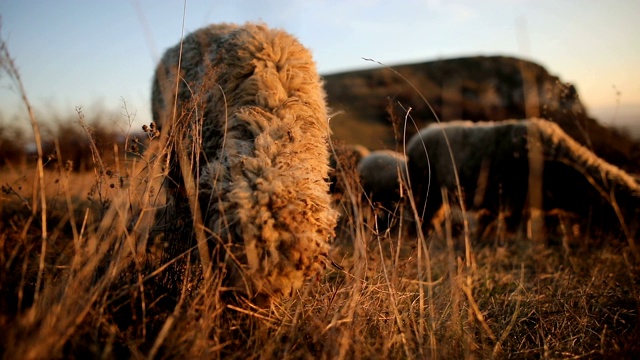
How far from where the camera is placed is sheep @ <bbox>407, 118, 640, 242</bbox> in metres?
5.95

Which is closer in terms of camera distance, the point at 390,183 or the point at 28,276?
the point at 28,276

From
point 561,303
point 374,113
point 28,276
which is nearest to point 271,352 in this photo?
point 28,276

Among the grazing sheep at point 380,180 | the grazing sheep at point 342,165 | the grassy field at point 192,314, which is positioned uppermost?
the grazing sheep at point 342,165

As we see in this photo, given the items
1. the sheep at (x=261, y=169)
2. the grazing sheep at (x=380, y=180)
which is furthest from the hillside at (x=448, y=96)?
the sheep at (x=261, y=169)

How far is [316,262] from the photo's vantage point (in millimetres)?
2158

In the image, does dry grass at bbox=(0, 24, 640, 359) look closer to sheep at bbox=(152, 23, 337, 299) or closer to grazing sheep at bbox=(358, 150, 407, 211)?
sheep at bbox=(152, 23, 337, 299)

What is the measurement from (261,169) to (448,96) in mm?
22453

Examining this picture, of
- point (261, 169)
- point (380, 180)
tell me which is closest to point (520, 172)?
point (380, 180)

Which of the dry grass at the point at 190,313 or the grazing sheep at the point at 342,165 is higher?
the grazing sheep at the point at 342,165

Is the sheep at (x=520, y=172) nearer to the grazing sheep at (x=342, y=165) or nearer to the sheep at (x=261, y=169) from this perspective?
the grazing sheep at (x=342, y=165)

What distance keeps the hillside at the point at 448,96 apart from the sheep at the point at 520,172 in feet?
8.13

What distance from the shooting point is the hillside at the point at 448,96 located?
13.1m

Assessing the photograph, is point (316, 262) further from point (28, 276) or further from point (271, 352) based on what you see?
point (28, 276)

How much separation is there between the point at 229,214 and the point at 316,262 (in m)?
0.47
